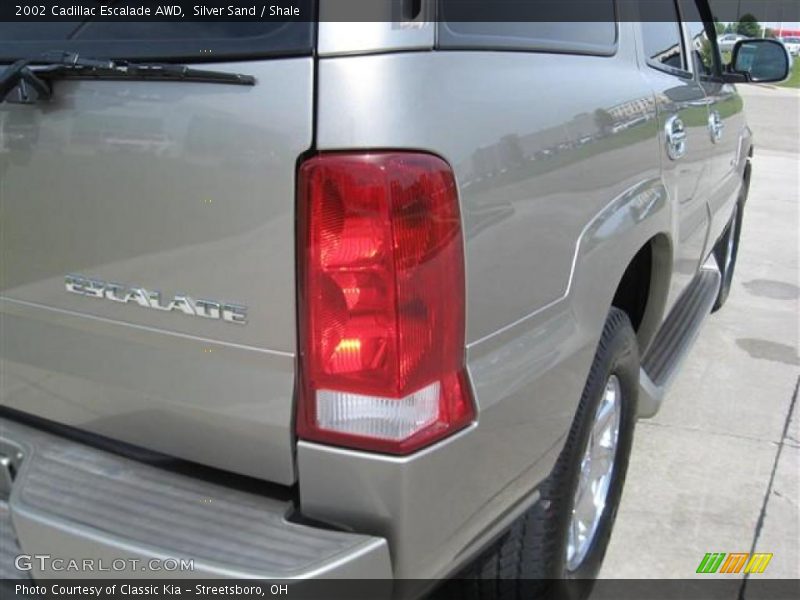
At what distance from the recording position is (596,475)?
2594 millimetres

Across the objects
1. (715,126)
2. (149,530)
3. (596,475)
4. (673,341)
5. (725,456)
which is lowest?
(725,456)

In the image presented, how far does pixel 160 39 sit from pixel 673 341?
2.63 metres

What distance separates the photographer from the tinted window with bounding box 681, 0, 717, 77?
3.53 m

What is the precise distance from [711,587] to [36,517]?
82.9 inches

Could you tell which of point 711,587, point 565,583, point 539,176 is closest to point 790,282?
point 711,587

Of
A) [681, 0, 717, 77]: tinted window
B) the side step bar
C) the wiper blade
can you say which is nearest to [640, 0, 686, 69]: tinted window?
[681, 0, 717, 77]: tinted window

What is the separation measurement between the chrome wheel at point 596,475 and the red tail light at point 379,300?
96 centimetres

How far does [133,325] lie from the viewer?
5.52 feet

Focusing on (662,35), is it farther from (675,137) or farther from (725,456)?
(725,456)

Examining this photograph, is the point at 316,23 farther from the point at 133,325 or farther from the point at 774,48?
the point at 774,48

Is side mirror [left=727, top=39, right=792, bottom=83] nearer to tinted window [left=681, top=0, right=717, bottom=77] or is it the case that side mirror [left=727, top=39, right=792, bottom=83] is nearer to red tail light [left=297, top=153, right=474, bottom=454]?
tinted window [left=681, top=0, right=717, bottom=77]

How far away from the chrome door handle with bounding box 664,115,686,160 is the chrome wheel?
2.61ft

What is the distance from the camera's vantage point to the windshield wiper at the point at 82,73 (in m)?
1.50

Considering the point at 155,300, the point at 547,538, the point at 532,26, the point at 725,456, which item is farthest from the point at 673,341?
the point at 155,300
